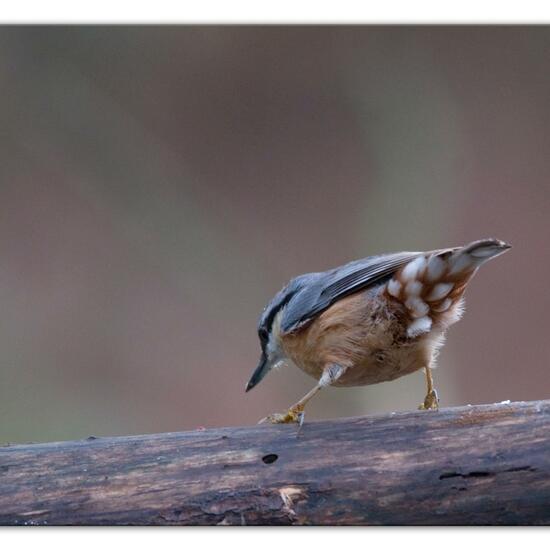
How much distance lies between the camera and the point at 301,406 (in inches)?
100.0

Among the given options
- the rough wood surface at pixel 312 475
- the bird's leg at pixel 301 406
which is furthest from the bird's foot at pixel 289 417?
the rough wood surface at pixel 312 475

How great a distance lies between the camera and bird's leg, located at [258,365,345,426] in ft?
8.07

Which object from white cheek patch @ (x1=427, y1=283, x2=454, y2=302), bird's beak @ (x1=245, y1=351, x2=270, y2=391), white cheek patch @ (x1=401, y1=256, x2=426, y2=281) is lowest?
bird's beak @ (x1=245, y1=351, x2=270, y2=391)

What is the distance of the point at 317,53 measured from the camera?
420 cm

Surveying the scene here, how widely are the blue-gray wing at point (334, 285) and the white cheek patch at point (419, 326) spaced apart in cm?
15

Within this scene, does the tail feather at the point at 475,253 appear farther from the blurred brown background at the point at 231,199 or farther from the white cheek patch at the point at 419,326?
the blurred brown background at the point at 231,199

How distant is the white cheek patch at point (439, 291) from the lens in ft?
8.23

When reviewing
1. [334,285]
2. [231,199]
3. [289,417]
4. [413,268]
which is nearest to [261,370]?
[334,285]

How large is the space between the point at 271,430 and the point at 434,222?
274 cm

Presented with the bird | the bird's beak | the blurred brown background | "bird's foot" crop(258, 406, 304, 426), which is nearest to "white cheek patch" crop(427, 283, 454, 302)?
the bird

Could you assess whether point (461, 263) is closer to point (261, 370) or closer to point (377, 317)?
point (377, 317)

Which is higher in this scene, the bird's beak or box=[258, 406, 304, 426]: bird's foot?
box=[258, 406, 304, 426]: bird's foot

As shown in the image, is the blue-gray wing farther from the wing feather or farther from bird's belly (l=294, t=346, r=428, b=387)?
bird's belly (l=294, t=346, r=428, b=387)

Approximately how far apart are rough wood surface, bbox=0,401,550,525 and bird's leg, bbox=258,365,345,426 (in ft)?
0.60
